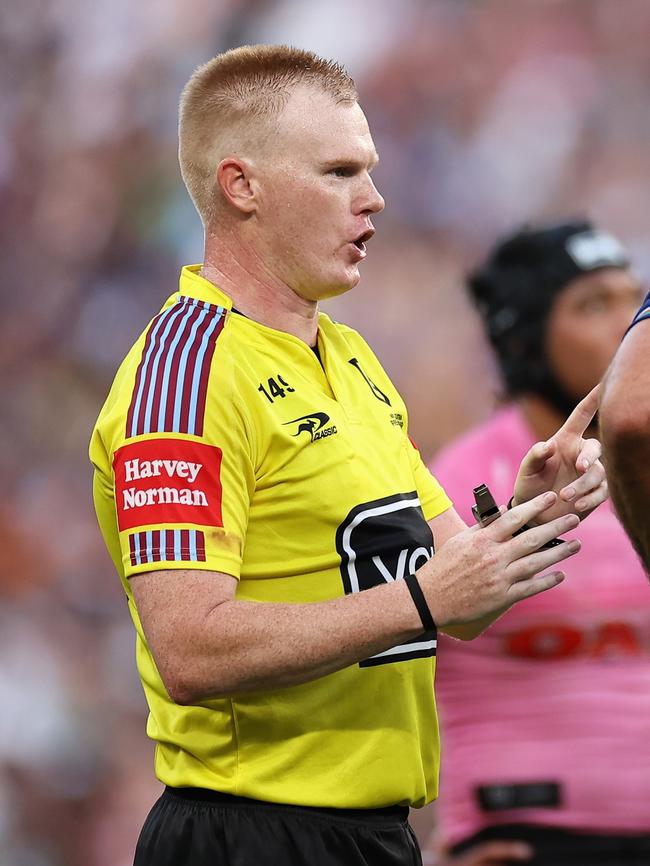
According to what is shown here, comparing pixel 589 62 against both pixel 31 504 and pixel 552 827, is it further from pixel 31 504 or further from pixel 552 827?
A: pixel 552 827

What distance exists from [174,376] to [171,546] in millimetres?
259

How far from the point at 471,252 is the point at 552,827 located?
12.6 feet

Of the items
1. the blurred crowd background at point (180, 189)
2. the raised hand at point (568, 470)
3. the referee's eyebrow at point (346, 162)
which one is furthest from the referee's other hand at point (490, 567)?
the blurred crowd background at point (180, 189)

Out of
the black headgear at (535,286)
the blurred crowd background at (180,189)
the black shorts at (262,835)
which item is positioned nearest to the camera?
the black shorts at (262,835)

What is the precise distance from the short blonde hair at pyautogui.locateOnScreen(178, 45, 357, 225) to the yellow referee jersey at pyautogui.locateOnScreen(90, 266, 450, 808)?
245 mm

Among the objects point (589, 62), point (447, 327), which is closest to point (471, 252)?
point (447, 327)

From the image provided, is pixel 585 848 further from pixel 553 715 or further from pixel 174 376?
pixel 174 376

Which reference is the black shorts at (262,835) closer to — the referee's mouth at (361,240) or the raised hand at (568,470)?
the raised hand at (568,470)

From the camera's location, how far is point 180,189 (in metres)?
6.21

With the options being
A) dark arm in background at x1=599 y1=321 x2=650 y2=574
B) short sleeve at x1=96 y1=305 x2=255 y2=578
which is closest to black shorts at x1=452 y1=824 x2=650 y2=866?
short sleeve at x1=96 y1=305 x2=255 y2=578

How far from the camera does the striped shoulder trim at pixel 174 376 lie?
1.94 m

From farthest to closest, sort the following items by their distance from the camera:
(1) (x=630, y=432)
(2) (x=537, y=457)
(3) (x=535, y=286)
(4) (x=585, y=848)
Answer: (3) (x=535, y=286)
(4) (x=585, y=848)
(2) (x=537, y=457)
(1) (x=630, y=432)

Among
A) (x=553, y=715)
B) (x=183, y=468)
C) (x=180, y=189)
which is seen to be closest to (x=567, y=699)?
(x=553, y=715)

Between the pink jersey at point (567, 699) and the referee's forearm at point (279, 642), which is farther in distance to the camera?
the pink jersey at point (567, 699)
